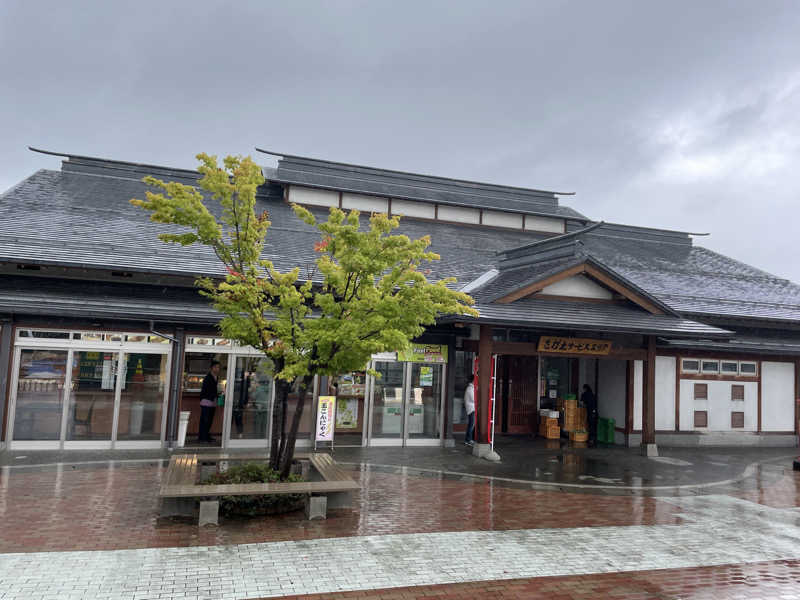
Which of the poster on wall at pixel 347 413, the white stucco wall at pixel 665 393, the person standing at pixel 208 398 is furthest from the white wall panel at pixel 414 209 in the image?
the person standing at pixel 208 398

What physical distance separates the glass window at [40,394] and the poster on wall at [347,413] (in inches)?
249

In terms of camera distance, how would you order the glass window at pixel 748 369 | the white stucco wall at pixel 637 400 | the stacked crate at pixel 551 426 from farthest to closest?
the glass window at pixel 748 369
the stacked crate at pixel 551 426
the white stucco wall at pixel 637 400

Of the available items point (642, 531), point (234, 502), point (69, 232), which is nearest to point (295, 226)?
point (69, 232)

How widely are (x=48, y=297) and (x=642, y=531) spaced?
12.7 meters

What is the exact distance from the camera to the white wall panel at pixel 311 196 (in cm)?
2109

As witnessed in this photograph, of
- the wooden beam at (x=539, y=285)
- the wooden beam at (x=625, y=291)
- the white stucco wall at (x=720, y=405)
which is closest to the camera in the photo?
the wooden beam at (x=539, y=285)

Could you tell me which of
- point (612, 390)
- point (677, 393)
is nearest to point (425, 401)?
point (612, 390)

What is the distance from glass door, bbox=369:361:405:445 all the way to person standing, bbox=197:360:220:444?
386cm

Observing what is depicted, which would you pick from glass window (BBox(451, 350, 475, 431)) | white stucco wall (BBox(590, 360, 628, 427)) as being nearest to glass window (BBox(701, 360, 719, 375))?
white stucco wall (BBox(590, 360, 628, 427))

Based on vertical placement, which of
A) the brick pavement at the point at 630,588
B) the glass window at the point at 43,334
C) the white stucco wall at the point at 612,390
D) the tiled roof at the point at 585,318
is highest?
the tiled roof at the point at 585,318

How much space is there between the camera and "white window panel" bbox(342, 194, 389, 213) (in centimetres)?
2156

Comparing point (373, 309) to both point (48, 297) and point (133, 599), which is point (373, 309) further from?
point (48, 297)

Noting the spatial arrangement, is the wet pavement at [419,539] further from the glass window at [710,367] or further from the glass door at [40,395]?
the glass window at [710,367]

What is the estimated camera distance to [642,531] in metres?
8.46
